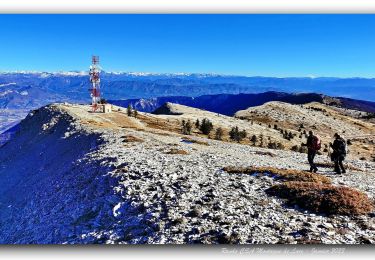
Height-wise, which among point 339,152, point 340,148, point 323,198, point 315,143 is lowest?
point 323,198

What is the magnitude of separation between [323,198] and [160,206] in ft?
26.5

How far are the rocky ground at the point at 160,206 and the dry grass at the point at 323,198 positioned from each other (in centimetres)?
63

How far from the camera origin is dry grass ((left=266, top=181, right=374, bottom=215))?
20.3 metres

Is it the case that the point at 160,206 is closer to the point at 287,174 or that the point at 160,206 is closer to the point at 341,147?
the point at 287,174

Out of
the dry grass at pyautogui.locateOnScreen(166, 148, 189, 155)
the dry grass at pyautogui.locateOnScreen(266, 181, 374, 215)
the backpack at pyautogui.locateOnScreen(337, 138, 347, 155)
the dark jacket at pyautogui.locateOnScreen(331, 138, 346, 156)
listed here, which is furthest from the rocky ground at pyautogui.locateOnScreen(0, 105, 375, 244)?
the backpack at pyautogui.locateOnScreen(337, 138, 347, 155)

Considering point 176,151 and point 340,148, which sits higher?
point 340,148

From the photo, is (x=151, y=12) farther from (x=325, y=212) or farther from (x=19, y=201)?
(x=19, y=201)

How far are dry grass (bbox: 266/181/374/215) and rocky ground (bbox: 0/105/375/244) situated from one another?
0.63m

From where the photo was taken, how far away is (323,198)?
21312mm

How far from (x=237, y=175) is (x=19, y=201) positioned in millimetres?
17820

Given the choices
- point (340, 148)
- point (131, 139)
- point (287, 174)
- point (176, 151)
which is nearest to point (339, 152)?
point (340, 148)

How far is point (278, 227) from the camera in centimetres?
1822

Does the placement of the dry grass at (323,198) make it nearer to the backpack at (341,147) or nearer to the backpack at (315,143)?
the backpack at (315,143)

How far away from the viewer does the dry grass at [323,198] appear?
2027 cm
